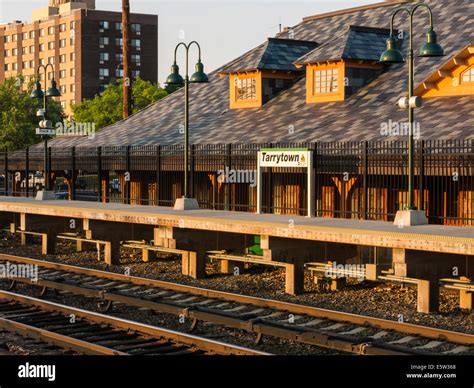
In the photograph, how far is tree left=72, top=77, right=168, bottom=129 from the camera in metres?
88.6

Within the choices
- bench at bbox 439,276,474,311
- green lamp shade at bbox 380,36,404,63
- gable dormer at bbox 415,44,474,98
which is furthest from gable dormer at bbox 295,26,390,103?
bench at bbox 439,276,474,311

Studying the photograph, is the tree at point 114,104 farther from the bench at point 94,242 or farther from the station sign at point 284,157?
the station sign at point 284,157

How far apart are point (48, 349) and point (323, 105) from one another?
18.6 metres

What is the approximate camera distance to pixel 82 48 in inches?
4931

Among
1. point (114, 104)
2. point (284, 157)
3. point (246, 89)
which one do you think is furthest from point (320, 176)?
point (114, 104)

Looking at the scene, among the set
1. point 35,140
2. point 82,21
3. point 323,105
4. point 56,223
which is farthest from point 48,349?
point 82,21

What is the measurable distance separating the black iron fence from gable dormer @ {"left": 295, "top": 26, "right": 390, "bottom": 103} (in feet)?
15.9

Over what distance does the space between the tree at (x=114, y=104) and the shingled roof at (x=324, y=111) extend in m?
46.8

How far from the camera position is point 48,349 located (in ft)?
50.4

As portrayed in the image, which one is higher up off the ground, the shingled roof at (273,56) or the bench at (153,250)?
the shingled roof at (273,56)

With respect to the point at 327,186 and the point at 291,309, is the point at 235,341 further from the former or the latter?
the point at 327,186

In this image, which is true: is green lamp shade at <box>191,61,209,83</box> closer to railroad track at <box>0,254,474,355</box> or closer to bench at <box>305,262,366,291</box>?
railroad track at <box>0,254,474,355</box>

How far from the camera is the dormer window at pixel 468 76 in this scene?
1059 inches

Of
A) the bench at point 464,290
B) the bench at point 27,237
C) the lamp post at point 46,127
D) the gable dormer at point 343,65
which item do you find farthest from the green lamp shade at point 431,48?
the lamp post at point 46,127
